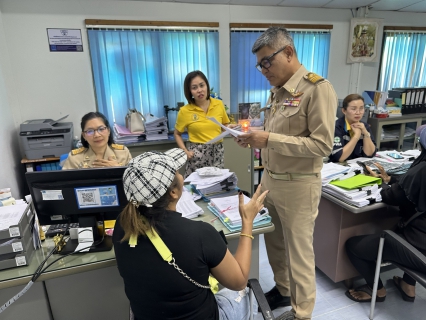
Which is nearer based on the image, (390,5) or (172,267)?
(172,267)

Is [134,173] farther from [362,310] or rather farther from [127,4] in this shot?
[127,4]

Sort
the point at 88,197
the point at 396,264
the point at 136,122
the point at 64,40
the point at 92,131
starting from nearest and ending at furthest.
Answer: the point at 88,197 → the point at 396,264 → the point at 92,131 → the point at 64,40 → the point at 136,122

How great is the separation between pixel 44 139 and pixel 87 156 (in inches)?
45.6

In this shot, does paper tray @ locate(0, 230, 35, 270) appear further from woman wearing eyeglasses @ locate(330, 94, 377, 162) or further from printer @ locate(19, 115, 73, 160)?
woman wearing eyeglasses @ locate(330, 94, 377, 162)

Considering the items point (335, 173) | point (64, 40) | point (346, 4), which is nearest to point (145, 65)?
point (64, 40)

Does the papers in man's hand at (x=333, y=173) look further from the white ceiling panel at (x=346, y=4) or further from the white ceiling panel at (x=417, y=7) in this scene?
the white ceiling panel at (x=417, y=7)

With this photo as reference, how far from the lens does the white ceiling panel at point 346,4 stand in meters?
3.68

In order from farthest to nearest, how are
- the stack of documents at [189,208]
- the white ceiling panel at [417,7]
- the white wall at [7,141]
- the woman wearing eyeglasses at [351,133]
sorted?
the white ceiling panel at [417,7] → the white wall at [7,141] → the woman wearing eyeglasses at [351,133] → the stack of documents at [189,208]

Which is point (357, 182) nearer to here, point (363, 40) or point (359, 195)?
point (359, 195)

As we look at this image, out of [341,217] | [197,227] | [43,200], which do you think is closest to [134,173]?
[197,227]

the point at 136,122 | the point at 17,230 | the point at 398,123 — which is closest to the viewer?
the point at 17,230

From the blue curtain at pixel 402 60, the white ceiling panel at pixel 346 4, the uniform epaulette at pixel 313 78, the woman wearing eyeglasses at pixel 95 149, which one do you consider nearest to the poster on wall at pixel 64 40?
the woman wearing eyeglasses at pixel 95 149

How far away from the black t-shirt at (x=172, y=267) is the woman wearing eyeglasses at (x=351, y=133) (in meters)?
1.77

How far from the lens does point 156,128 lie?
3.29m
